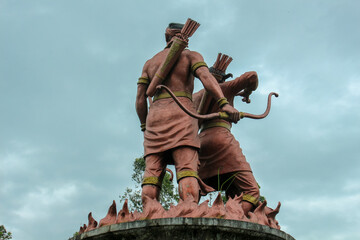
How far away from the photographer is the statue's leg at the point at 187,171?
488cm

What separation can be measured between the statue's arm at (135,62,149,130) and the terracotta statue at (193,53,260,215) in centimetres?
71

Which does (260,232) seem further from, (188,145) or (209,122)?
(209,122)

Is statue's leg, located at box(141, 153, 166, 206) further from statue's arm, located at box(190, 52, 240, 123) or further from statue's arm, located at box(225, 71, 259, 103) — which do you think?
statue's arm, located at box(225, 71, 259, 103)

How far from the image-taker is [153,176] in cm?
516

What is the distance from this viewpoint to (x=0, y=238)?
12.6 m

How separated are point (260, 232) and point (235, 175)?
1363mm

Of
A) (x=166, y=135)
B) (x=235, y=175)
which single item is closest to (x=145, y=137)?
(x=166, y=135)

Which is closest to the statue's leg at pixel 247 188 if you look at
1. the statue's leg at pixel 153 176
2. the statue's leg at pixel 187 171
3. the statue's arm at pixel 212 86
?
the statue's leg at pixel 187 171

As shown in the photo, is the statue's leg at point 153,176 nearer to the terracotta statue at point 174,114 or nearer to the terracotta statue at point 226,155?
the terracotta statue at point 174,114

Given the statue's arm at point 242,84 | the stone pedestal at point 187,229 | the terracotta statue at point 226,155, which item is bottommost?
the stone pedestal at point 187,229

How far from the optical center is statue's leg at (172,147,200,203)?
4883 millimetres

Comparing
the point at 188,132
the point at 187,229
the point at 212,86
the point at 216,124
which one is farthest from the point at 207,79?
the point at 187,229

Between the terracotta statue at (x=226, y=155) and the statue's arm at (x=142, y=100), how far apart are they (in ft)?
2.34

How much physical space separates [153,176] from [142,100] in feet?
3.48
